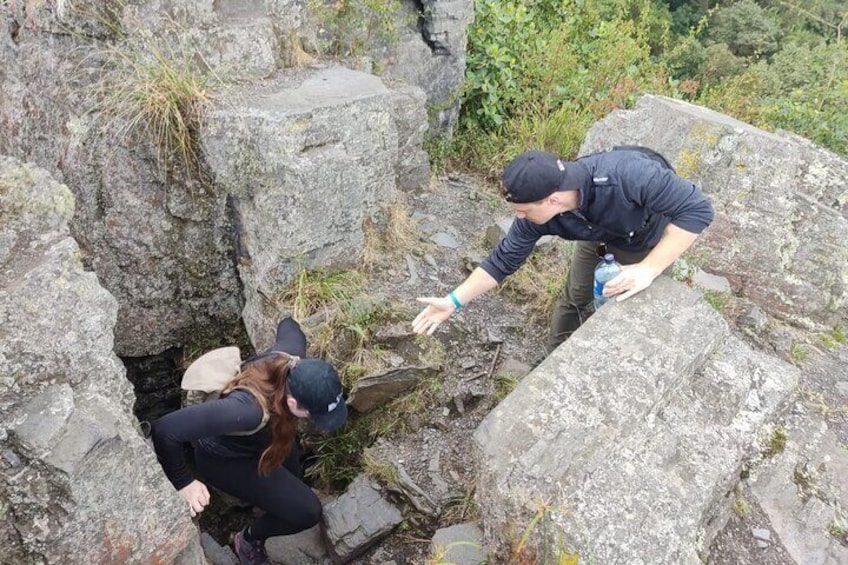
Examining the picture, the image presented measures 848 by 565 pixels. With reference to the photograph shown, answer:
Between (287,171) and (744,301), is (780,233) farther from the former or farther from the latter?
(287,171)

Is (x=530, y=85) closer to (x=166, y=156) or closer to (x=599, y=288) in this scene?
(x=166, y=156)

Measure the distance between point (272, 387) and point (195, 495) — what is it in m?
0.66

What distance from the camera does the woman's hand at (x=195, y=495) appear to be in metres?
3.23

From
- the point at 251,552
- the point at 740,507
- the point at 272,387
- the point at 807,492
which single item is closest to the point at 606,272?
the point at 740,507

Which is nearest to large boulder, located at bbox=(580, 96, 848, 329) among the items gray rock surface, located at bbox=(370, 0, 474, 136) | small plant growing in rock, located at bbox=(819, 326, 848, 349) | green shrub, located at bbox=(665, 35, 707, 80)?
small plant growing in rock, located at bbox=(819, 326, 848, 349)

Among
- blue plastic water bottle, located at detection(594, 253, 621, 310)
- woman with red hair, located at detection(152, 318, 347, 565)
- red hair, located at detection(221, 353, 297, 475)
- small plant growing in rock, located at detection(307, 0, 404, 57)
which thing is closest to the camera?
woman with red hair, located at detection(152, 318, 347, 565)

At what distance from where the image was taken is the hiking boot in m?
4.06

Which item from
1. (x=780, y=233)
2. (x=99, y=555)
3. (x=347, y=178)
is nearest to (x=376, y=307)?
(x=347, y=178)

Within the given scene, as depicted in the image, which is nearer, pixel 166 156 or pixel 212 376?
pixel 212 376

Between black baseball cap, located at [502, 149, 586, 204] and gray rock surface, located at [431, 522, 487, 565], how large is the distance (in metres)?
1.56

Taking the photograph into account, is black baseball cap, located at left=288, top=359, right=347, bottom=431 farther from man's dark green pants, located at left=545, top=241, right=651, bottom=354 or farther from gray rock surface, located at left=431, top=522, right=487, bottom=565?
man's dark green pants, located at left=545, top=241, right=651, bottom=354

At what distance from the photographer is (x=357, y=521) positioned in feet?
12.7

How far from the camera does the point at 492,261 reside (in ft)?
11.6

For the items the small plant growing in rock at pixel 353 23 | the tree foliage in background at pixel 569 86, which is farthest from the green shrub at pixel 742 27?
the small plant growing in rock at pixel 353 23
